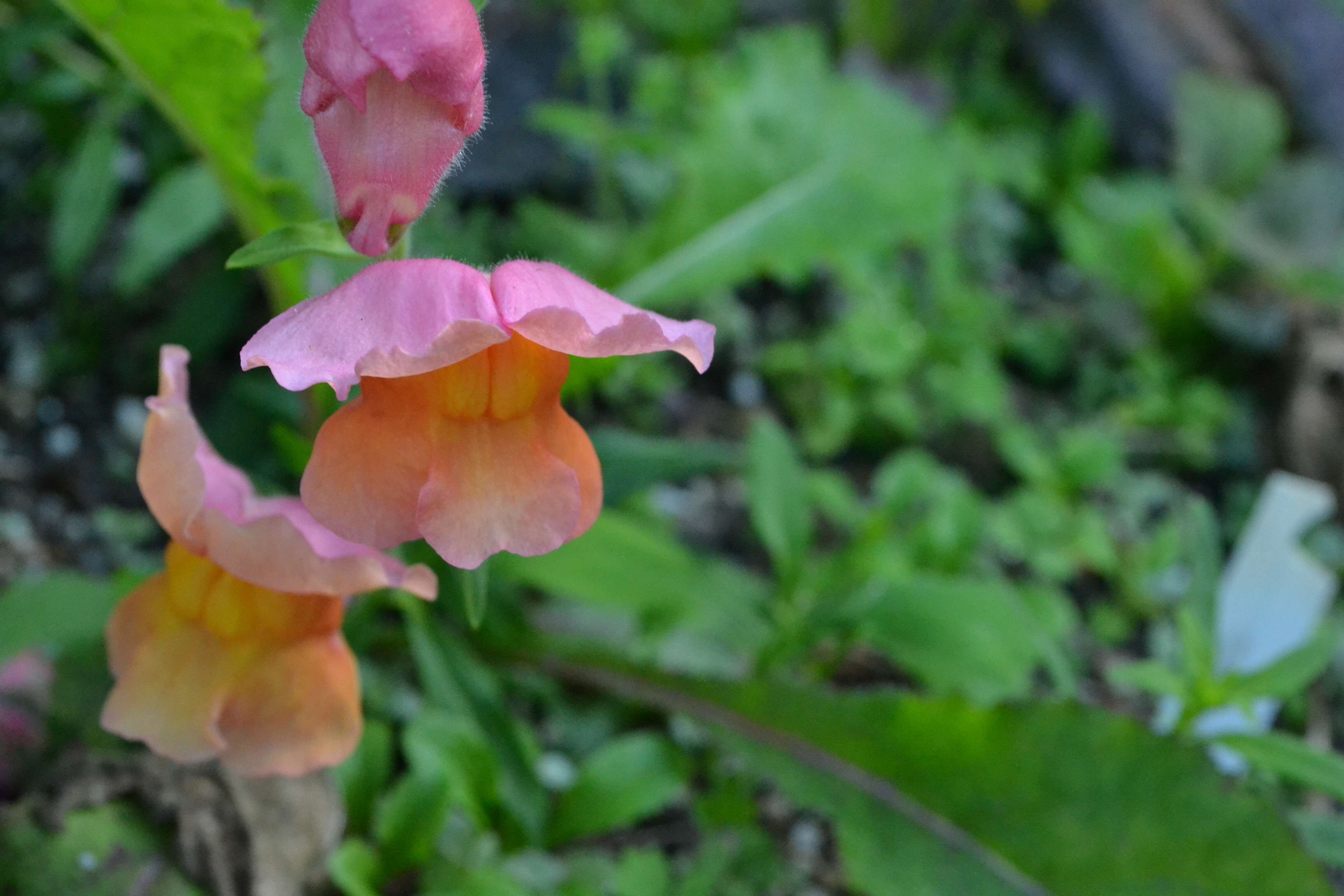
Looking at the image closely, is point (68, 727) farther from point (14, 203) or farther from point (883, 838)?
point (14, 203)

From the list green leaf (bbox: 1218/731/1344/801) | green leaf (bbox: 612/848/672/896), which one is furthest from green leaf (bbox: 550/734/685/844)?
green leaf (bbox: 1218/731/1344/801)

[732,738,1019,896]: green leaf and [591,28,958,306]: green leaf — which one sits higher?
[591,28,958,306]: green leaf

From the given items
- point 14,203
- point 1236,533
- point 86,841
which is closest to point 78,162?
point 14,203

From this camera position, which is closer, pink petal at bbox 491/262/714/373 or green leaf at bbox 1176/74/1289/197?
pink petal at bbox 491/262/714/373

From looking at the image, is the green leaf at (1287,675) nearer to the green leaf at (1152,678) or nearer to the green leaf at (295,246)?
the green leaf at (1152,678)

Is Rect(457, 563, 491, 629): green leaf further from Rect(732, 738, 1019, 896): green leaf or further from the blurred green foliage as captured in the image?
Rect(732, 738, 1019, 896): green leaf

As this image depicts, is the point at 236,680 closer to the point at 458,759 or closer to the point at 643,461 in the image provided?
the point at 458,759

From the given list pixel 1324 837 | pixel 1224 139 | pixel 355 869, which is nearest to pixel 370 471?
pixel 355 869

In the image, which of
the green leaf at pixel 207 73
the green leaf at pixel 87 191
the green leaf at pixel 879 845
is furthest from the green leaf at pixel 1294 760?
the green leaf at pixel 87 191
